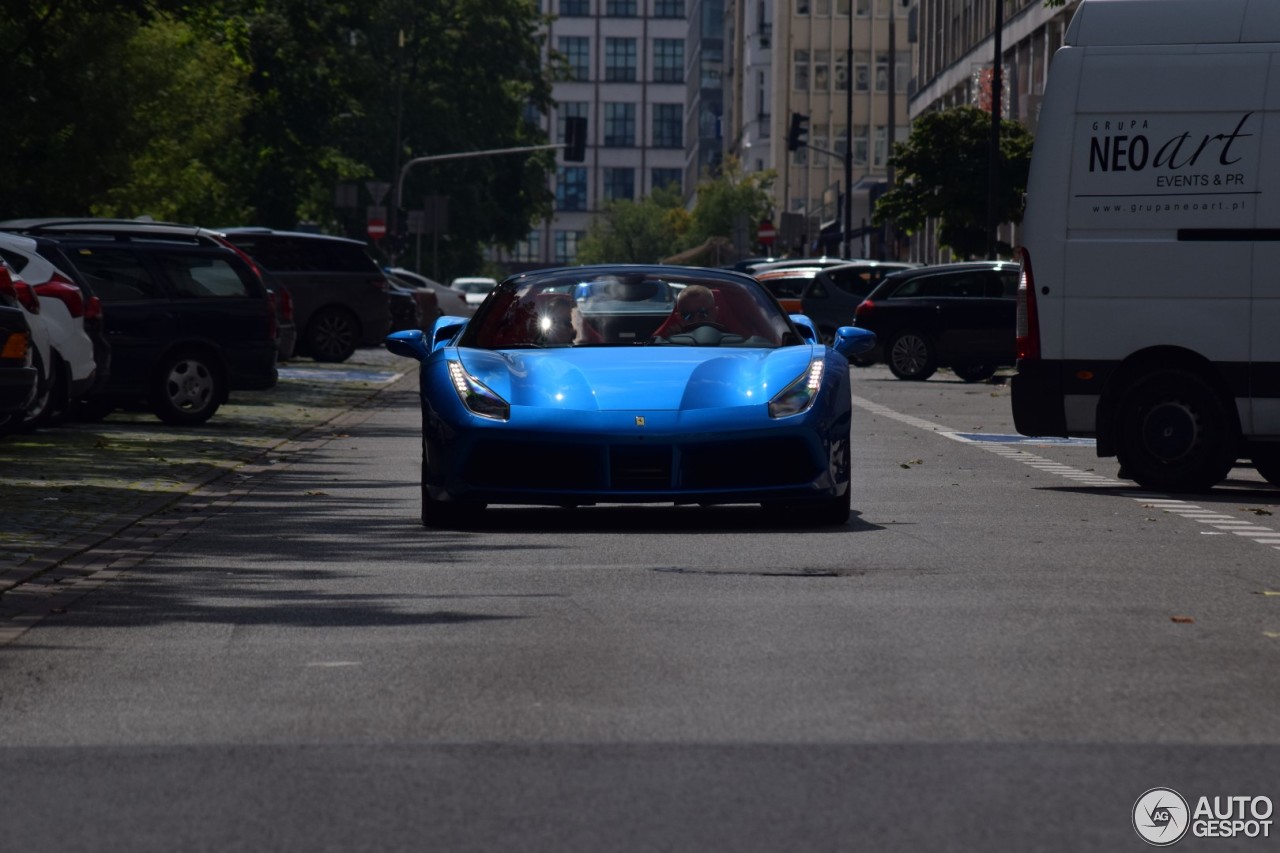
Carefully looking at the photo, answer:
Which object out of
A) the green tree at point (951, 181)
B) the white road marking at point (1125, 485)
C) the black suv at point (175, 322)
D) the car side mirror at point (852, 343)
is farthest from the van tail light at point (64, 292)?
the green tree at point (951, 181)

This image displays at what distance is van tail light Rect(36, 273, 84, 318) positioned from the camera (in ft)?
63.5

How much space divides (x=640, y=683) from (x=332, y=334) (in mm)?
30986

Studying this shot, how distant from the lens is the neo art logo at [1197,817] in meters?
5.41

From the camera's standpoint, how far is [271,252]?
36.7 meters

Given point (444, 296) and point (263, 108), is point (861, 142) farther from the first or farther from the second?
point (263, 108)

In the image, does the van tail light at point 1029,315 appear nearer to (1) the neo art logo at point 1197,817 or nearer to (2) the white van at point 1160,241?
(2) the white van at point 1160,241

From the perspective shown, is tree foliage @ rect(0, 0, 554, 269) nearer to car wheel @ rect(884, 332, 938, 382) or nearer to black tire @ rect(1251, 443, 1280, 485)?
car wheel @ rect(884, 332, 938, 382)

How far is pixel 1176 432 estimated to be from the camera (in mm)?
15359

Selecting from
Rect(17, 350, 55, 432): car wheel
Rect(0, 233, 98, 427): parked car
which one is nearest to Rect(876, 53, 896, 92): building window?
Rect(17, 350, 55, 432): car wheel

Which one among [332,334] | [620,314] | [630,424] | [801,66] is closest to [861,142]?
[801,66]

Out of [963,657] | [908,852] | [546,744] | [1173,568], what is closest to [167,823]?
[546,744]

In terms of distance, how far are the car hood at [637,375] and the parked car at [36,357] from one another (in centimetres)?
498

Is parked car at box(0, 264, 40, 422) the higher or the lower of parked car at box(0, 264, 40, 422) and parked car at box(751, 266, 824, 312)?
the lower

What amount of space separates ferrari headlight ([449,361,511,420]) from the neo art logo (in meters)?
6.74
